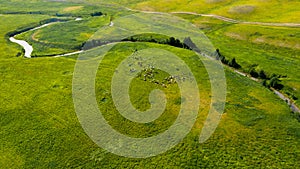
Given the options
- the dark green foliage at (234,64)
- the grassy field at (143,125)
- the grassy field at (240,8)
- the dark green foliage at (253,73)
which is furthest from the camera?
the grassy field at (240,8)

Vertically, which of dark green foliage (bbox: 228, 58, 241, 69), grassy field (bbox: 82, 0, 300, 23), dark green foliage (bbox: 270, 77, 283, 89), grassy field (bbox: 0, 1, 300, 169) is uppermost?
grassy field (bbox: 82, 0, 300, 23)

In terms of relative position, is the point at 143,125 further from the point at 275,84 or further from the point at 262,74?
the point at 262,74

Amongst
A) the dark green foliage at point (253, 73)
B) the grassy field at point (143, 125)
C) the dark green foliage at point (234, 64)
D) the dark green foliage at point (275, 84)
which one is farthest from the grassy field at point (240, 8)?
the dark green foliage at point (275, 84)

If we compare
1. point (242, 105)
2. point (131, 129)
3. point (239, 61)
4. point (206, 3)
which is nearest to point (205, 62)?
point (239, 61)

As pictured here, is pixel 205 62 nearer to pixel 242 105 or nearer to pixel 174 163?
pixel 242 105

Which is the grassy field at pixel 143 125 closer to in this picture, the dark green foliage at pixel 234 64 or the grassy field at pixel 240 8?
the dark green foliage at pixel 234 64

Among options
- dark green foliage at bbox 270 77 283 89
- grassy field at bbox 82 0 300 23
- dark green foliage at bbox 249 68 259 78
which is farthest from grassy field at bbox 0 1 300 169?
grassy field at bbox 82 0 300 23

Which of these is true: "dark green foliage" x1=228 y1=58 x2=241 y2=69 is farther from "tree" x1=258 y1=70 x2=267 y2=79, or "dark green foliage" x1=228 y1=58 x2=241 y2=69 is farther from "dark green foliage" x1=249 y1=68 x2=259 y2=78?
"tree" x1=258 y1=70 x2=267 y2=79

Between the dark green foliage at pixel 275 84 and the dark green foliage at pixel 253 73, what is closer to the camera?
the dark green foliage at pixel 275 84
